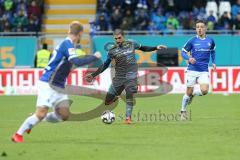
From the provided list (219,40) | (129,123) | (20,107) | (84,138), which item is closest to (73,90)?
(20,107)

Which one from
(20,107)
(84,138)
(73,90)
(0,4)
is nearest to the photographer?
(84,138)

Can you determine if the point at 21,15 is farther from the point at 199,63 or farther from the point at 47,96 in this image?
the point at 47,96

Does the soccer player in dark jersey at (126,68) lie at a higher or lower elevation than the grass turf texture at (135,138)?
higher

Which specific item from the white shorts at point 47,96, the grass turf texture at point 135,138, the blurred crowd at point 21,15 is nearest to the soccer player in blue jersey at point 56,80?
the white shorts at point 47,96

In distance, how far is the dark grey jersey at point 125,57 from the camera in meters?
17.4

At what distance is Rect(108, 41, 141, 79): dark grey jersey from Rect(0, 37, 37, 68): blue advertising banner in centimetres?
1568

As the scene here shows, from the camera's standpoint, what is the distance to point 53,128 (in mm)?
16609

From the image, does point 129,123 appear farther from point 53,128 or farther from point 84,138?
point 84,138

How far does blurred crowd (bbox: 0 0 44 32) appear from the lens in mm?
33875

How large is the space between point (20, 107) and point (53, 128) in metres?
6.74

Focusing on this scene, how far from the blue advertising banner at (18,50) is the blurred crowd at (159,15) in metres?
2.91

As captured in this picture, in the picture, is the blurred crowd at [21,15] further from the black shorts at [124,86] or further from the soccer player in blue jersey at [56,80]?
the soccer player in blue jersey at [56,80]

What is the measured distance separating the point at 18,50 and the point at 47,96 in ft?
65.1

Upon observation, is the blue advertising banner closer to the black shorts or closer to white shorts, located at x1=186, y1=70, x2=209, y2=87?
white shorts, located at x1=186, y1=70, x2=209, y2=87
